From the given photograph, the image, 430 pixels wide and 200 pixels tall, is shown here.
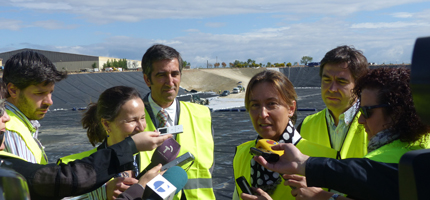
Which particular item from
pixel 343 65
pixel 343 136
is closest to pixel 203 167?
pixel 343 136

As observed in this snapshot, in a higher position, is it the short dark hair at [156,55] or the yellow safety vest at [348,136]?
the short dark hair at [156,55]

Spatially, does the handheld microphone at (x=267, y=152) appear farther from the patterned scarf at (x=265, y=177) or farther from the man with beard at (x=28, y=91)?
the man with beard at (x=28, y=91)

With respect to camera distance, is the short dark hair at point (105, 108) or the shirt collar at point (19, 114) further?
the short dark hair at point (105, 108)

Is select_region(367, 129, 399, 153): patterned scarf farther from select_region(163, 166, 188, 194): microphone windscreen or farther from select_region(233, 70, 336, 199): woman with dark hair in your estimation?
select_region(163, 166, 188, 194): microphone windscreen

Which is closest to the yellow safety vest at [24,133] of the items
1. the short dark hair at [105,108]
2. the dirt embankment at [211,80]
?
the short dark hair at [105,108]

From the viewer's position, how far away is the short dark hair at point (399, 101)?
70.9 inches

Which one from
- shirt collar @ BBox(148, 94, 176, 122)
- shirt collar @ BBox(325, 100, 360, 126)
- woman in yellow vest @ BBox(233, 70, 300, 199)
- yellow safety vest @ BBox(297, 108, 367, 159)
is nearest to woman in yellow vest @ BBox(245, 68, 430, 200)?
woman in yellow vest @ BBox(233, 70, 300, 199)

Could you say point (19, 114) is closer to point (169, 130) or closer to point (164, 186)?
point (169, 130)

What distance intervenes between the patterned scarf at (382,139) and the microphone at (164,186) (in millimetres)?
982

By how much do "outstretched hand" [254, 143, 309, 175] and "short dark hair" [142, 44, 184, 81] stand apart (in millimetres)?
2007

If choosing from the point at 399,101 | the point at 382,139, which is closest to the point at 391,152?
the point at 382,139

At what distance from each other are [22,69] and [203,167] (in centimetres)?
165

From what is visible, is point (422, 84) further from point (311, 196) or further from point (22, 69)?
point (22, 69)

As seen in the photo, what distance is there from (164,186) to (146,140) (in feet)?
1.80
